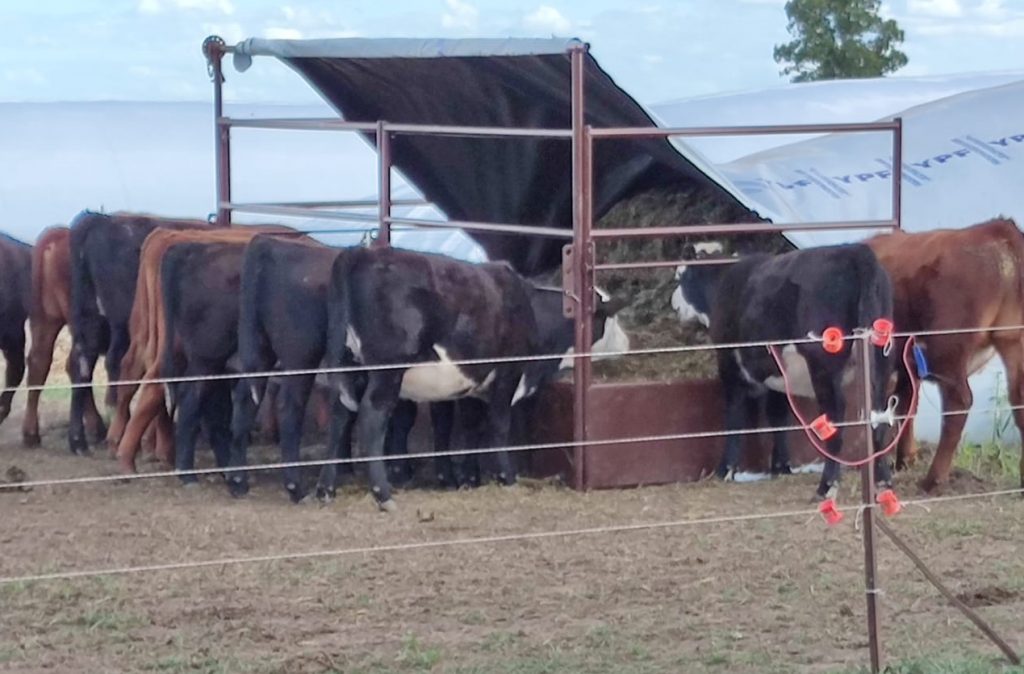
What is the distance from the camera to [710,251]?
9.89 meters

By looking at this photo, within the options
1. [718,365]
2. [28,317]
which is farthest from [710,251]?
[28,317]

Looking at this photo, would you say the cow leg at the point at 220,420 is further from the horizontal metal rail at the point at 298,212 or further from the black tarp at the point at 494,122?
the black tarp at the point at 494,122

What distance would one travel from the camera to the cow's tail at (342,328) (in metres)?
8.04

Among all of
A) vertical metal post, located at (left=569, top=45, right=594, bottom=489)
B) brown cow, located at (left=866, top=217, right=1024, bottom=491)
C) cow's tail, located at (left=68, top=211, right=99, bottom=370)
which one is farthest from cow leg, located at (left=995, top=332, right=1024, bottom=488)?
cow's tail, located at (left=68, top=211, right=99, bottom=370)

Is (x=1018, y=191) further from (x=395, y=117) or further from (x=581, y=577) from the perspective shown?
(x=581, y=577)

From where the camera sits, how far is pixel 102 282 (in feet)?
32.1

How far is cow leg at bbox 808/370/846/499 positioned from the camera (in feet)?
26.4

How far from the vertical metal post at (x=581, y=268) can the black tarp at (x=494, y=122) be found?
25 centimetres

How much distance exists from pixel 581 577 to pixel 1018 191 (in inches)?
227

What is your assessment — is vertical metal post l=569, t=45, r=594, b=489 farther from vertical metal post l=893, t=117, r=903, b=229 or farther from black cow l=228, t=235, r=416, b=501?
vertical metal post l=893, t=117, r=903, b=229

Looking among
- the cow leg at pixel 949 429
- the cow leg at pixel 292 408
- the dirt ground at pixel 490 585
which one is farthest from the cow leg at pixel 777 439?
the cow leg at pixel 292 408

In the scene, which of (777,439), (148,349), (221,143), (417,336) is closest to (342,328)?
(417,336)

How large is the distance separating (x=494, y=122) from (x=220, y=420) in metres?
2.37

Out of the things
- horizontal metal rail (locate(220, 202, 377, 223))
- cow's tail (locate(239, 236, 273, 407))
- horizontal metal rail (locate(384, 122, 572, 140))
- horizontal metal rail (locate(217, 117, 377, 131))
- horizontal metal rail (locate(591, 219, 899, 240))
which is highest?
horizontal metal rail (locate(217, 117, 377, 131))
